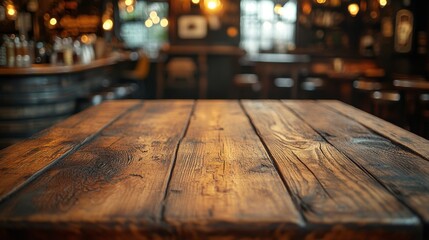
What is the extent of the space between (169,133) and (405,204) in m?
1.13

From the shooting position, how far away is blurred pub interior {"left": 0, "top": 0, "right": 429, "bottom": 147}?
495cm

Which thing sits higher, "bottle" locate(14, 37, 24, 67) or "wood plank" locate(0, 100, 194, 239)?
"bottle" locate(14, 37, 24, 67)

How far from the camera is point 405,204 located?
1.14 metres

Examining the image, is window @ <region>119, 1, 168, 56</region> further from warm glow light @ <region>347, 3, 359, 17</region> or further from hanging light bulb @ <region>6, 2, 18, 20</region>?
hanging light bulb @ <region>6, 2, 18, 20</region>

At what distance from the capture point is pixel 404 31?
8.69 m

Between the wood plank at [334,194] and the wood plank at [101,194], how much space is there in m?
0.34

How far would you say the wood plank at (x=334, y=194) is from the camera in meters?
1.02

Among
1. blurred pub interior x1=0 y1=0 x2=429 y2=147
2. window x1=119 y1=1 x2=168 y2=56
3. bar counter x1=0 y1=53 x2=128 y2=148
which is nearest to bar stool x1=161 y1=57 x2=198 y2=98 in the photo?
blurred pub interior x1=0 y1=0 x2=429 y2=147

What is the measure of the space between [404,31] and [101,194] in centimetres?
848

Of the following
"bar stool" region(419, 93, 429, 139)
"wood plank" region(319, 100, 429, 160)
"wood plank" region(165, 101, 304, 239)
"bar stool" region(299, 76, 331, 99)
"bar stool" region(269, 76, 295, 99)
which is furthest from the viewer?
"bar stool" region(269, 76, 295, 99)

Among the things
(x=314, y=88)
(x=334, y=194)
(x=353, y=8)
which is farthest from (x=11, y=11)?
(x=353, y=8)

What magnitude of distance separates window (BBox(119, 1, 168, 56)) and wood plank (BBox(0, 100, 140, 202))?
10.3 meters

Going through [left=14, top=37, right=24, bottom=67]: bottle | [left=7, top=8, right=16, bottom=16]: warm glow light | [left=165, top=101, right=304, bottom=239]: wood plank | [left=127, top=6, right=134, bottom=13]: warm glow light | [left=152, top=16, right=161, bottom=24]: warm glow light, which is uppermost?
[left=127, top=6, right=134, bottom=13]: warm glow light

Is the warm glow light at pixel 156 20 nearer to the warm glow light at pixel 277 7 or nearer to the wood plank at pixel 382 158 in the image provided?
the warm glow light at pixel 277 7
